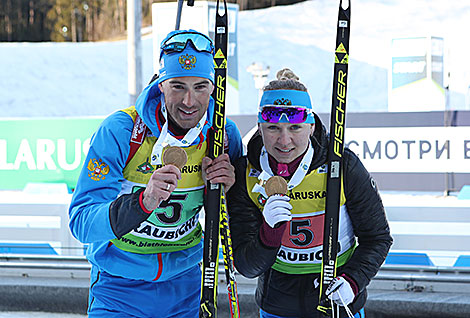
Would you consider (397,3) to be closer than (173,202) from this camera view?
Result: No

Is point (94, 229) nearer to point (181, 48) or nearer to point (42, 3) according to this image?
point (181, 48)

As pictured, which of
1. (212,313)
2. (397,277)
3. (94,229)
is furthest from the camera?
(397,277)

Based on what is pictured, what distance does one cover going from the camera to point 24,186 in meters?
6.94

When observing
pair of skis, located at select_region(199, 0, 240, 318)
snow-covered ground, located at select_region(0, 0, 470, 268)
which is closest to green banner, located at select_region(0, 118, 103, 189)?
pair of skis, located at select_region(199, 0, 240, 318)

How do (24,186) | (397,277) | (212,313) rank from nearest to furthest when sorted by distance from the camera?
(212,313), (397,277), (24,186)

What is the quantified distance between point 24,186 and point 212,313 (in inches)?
194

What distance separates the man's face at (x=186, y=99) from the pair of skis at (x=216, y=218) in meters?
0.16

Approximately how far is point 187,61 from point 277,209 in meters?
0.68

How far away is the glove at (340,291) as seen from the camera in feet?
7.93

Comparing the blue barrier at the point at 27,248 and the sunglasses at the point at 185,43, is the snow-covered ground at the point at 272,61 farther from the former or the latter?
the sunglasses at the point at 185,43

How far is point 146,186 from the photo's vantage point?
2.37 metres

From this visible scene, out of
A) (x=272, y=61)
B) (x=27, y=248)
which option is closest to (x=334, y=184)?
(x=27, y=248)

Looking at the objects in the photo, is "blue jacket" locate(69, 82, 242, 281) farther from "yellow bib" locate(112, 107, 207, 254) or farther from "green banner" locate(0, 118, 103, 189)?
"green banner" locate(0, 118, 103, 189)

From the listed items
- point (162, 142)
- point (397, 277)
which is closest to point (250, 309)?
point (397, 277)
